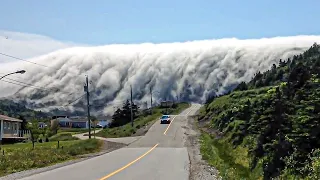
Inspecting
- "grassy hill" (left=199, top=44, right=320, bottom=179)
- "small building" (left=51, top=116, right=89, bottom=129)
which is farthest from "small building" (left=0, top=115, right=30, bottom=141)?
"small building" (left=51, top=116, right=89, bottom=129)

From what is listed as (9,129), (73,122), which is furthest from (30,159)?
(73,122)

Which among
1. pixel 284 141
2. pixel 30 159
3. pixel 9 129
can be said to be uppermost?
pixel 284 141

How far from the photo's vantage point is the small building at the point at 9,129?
247 ft

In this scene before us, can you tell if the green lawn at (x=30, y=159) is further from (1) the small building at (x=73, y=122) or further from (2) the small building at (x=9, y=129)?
(1) the small building at (x=73, y=122)

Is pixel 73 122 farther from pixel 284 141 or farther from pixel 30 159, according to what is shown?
pixel 284 141

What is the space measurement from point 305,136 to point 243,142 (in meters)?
16.2

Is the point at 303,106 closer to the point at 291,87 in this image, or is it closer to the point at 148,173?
the point at 291,87

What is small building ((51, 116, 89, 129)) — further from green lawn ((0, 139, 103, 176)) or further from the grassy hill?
green lawn ((0, 139, 103, 176))

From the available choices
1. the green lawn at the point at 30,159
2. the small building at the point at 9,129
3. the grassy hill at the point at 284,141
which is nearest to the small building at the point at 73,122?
the small building at the point at 9,129

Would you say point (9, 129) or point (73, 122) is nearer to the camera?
point (9, 129)

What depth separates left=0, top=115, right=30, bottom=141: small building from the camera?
75294 mm

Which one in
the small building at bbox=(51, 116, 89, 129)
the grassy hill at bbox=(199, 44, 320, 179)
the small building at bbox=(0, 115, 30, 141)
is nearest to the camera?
the grassy hill at bbox=(199, 44, 320, 179)

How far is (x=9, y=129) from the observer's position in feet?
263

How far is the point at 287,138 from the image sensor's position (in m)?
24.6
